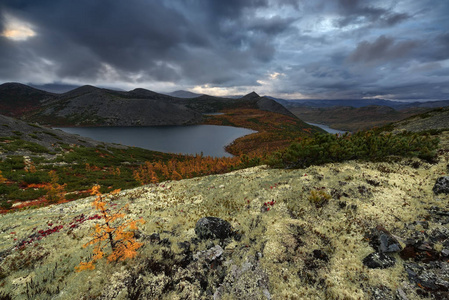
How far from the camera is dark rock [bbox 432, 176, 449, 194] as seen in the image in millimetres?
9875

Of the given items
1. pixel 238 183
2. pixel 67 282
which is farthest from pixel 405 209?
pixel 67 282

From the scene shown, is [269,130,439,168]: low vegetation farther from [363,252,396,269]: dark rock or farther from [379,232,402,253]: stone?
[363,252,396,269]: dark rock

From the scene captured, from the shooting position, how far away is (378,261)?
6656 millimetres

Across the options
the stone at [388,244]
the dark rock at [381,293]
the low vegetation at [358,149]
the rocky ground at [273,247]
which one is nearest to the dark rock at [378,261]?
the rocky ground at [273,247]

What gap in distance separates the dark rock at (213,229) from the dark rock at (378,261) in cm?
577

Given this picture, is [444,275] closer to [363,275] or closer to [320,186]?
[363,275]

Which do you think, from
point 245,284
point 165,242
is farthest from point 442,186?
point 165,242

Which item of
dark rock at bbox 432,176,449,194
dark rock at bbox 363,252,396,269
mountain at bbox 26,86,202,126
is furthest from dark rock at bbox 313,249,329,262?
mountain at bbox 26,86,202,126

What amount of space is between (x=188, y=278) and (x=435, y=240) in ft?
32.3

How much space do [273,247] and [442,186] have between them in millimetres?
10618

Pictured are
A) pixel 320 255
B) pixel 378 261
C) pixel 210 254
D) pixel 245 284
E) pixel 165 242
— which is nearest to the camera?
pixel 245 284

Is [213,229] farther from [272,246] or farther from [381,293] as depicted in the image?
[381,293]

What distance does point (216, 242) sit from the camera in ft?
28.5

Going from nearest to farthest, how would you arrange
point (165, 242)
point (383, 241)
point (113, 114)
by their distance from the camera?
1. point (383, 241)
2. point (165, 242)
3. point (113, 114)
